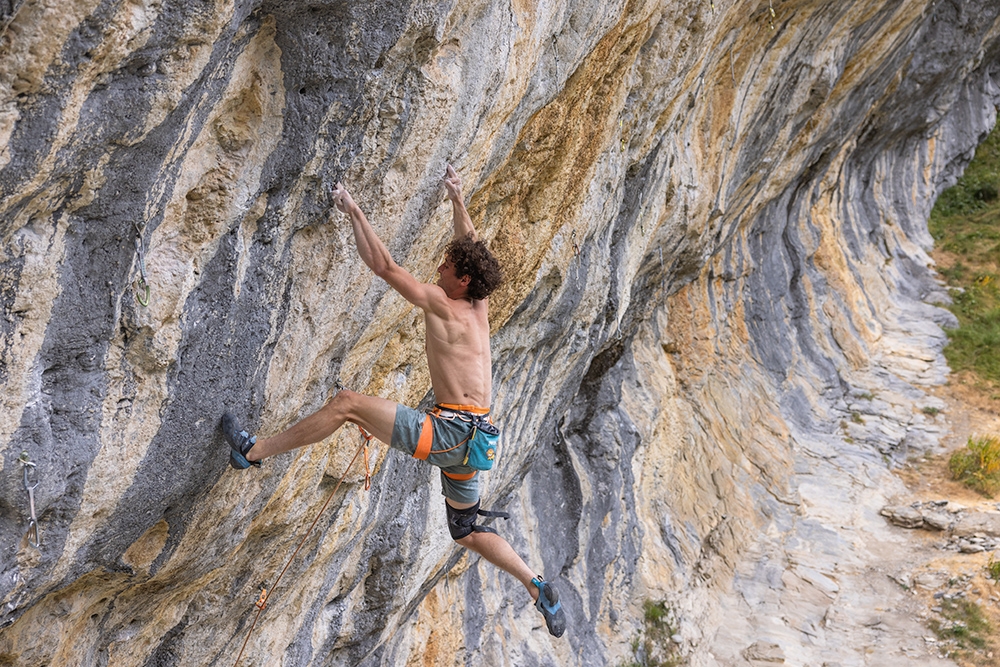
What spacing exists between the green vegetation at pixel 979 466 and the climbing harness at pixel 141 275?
11.4 m

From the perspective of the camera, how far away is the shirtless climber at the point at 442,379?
373 cm

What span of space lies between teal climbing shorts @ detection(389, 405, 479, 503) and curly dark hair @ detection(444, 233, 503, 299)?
27.6 inches

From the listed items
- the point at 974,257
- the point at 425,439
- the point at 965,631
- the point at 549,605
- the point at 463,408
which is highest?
the point at 974,257

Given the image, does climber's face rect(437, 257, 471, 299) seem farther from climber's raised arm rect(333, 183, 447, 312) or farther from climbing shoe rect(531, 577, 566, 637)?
climbing shoe rect(531, 577, 566, 637)

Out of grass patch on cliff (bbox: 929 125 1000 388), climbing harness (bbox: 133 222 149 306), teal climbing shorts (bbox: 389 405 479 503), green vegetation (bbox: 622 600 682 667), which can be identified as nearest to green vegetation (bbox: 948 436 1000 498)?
grass patch on cliff (bbox: 929 125 1000 388)

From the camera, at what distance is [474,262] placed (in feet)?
13.7

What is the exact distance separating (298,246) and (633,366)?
6.84 meters

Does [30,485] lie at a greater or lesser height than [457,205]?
lesser

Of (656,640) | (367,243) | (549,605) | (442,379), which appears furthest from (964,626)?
(367,243)

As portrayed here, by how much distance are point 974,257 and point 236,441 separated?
20.5 meters

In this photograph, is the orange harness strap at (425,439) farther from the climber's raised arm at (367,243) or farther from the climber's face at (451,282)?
the climber's raised arm at (367,243)

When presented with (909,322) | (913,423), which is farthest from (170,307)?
(909,322)

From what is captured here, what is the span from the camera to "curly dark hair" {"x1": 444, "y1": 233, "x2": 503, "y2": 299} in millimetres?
4172

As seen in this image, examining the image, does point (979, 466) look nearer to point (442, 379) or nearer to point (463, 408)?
point (463, 408)
